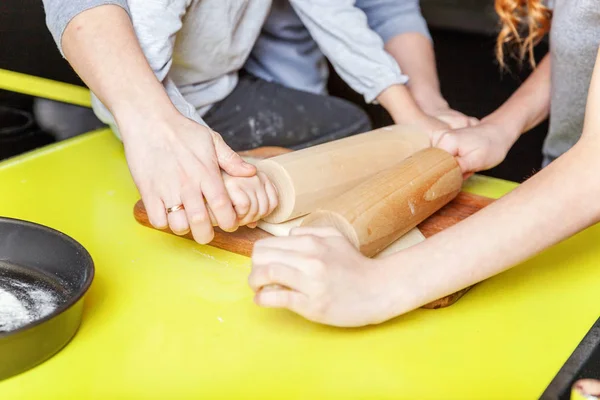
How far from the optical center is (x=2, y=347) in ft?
1.77

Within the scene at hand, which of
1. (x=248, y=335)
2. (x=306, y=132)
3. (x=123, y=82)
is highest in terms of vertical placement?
(x=123, y=82)

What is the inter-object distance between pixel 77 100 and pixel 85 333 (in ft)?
2.07

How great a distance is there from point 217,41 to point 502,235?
1.79ft

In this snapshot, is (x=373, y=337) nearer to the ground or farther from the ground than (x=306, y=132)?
farther from the ground

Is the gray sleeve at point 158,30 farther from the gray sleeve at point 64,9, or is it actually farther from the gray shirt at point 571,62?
the gray shirt at point 571,62

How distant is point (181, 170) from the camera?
0.72m

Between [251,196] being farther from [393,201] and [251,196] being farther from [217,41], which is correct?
[217,41]

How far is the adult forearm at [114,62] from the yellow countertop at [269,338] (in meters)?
0.16

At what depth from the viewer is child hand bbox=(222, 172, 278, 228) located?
72cm

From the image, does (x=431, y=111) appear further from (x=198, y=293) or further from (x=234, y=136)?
(x=198, y=293)

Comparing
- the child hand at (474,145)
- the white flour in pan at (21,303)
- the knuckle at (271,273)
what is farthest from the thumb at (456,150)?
the white flour in pan at (21,303)

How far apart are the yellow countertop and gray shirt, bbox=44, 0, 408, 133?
0.22 metres

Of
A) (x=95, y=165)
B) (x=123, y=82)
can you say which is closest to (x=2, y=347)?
(x=123, y=82)

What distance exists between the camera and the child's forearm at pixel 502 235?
635mm
